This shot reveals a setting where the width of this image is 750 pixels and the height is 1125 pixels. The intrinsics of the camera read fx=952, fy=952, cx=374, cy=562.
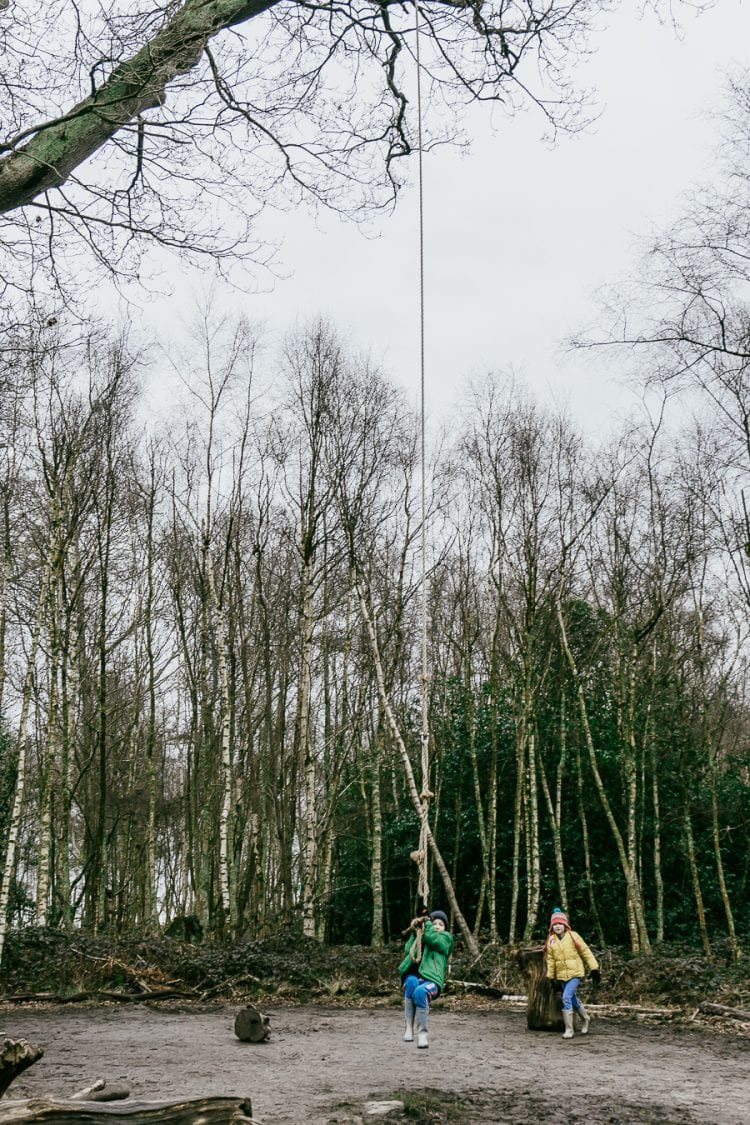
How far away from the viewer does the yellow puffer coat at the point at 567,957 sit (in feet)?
36.1

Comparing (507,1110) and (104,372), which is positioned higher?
(104,372)

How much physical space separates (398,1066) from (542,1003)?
3.51 m

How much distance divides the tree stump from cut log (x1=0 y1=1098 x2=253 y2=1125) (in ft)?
26.0

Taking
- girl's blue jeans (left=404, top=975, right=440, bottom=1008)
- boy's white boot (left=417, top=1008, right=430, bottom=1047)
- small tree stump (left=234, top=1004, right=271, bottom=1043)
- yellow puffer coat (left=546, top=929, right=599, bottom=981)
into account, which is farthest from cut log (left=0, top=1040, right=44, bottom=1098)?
yellow puffer coat (left=546, top=929, right=599, bottom=981)

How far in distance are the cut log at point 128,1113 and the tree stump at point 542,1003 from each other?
7926 mm

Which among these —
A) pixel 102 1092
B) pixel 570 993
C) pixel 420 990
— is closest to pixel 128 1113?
pixel 102 1092

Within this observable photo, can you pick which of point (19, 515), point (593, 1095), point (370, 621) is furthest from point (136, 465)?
point (593, 1095)

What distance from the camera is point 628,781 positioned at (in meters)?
18.8

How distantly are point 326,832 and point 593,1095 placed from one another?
510 inches

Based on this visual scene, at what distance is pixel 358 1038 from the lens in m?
10.9

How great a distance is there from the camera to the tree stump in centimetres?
1152

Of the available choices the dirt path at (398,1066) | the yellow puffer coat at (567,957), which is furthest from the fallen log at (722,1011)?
the yellow puffer coat at (567,957)

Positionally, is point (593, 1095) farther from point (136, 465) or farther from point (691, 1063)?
point (136, 465)

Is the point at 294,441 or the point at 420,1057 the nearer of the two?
the point at 420,1057
